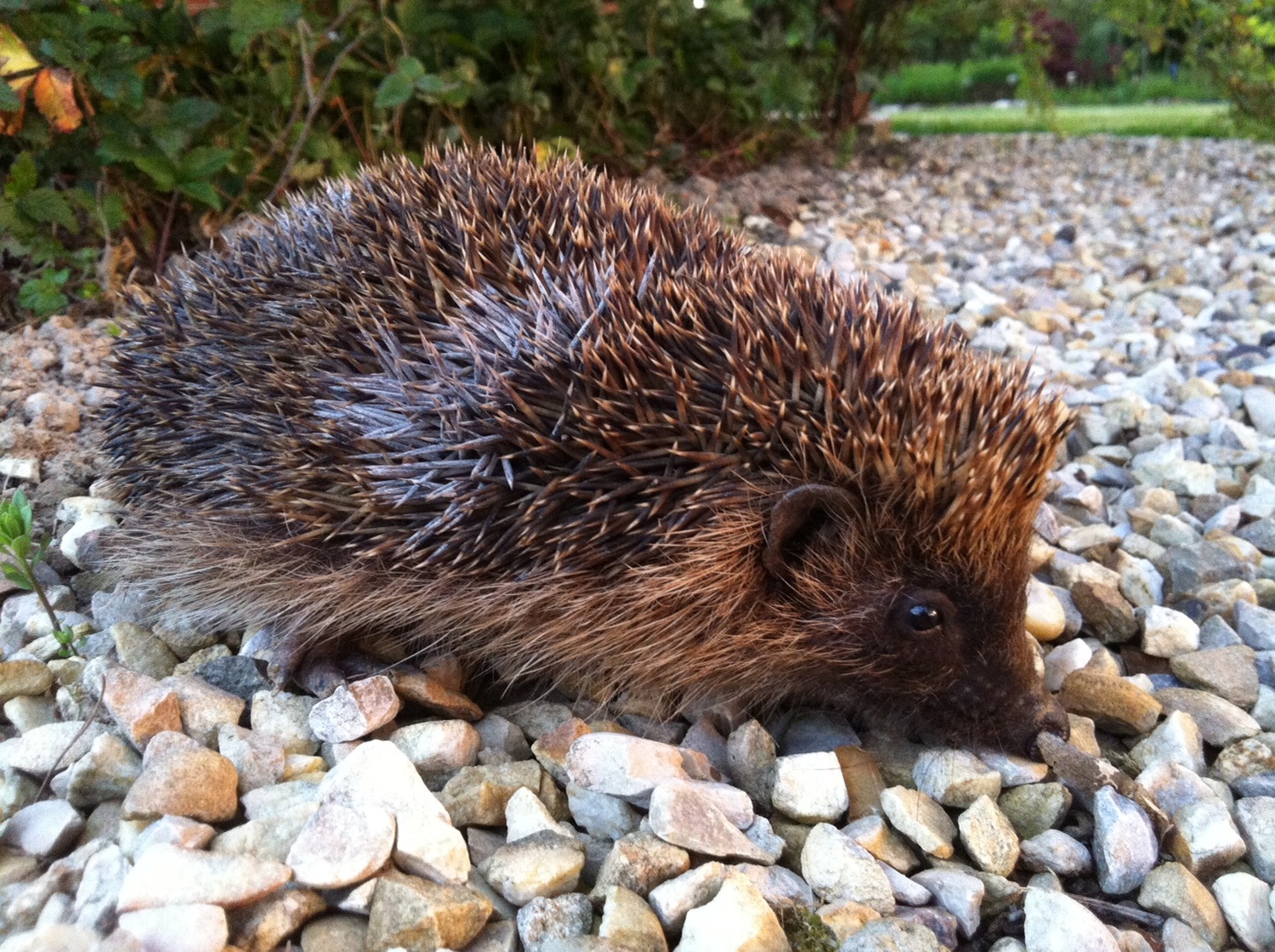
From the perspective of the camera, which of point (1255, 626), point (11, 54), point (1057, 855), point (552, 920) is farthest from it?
point (11, 54)

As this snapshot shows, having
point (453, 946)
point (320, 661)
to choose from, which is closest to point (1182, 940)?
point (453, 946)

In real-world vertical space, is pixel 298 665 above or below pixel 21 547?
below

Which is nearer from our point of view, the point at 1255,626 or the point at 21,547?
the point at 21,547

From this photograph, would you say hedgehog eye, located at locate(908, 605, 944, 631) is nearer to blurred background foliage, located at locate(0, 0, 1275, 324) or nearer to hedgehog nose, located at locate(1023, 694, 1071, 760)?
hedgehog nose, located at locate(1023, 694, 1071, 760)

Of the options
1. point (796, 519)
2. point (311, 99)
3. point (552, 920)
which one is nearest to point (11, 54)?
point (311, 99)

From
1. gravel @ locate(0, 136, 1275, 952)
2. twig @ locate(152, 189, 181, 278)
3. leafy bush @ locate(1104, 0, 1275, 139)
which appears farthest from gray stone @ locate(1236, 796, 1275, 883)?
leafy bush @ locate(1104, 0, 1275, 139)

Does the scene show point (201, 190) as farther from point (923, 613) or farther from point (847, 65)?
point (847, 65)

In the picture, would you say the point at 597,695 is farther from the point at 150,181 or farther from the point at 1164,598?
the point at 150,181

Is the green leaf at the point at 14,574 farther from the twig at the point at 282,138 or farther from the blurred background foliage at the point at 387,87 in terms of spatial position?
the twig at the point at 282,138
